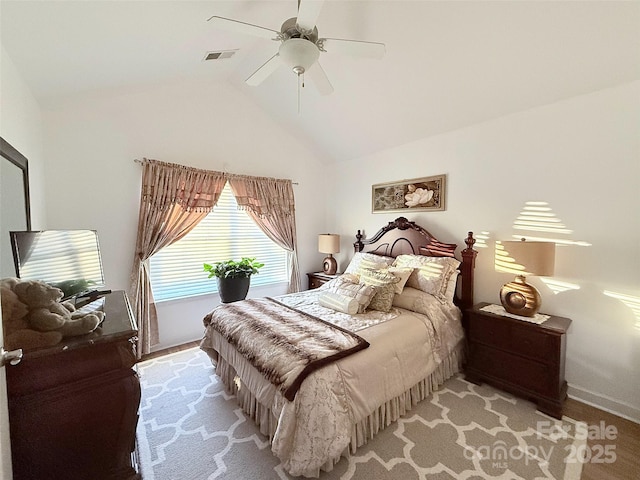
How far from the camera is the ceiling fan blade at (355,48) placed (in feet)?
5.71

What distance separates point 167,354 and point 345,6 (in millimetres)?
3793

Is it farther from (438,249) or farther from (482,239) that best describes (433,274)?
(482,239)

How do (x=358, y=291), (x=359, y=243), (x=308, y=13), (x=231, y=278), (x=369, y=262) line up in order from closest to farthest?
(x=308, y=13) → (x=358, y=291) → (x=369, y=262) → (x=231, y=278) → (x=359, y=243)

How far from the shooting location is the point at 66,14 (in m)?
1.61

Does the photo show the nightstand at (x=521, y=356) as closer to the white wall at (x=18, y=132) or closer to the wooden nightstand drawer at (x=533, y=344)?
the wooden nightstand drawer at (x=533, y=344)

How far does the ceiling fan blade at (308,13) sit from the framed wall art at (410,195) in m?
2.17

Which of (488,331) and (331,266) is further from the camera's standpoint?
(331,266)

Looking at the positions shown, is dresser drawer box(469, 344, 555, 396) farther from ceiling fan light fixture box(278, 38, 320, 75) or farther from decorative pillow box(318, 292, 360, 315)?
A: ceiling fan light fixture box(278, 38, 320, 75)

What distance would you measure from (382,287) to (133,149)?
2999 mm

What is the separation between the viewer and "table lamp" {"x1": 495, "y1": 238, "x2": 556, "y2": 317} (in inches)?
84.4

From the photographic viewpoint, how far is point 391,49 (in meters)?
2.35

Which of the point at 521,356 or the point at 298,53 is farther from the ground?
the point at 298,53

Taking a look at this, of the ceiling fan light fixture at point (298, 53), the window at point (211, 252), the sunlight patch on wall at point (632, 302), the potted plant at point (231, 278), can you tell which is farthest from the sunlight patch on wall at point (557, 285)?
the window at point (211, 252)

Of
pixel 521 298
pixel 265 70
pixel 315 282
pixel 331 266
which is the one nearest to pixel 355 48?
pixel 265 70
